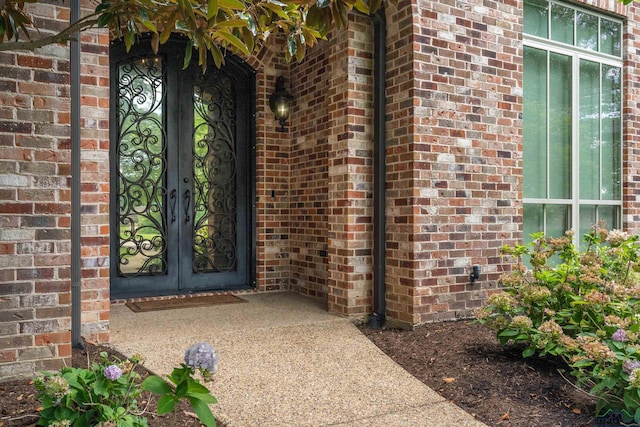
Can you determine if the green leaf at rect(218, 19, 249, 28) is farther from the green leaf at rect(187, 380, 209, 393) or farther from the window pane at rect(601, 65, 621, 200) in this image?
the window pane at rect(601, 65, 621, 200)

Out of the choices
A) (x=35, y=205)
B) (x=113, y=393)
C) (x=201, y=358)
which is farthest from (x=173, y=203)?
(x=201, y=358)

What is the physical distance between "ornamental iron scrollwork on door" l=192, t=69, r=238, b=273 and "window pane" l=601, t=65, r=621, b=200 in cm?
398

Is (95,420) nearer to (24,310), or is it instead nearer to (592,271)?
(24,310)

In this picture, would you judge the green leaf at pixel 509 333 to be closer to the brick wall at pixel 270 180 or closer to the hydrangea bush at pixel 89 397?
the hydrangea bush at pixel 89 397

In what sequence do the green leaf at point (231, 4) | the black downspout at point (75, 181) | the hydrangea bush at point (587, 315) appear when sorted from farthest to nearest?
1. the black downspout at point (75, 181)
2. the hydrangea bush at point (587, 315)
3. the green leaf at point (231, 4)

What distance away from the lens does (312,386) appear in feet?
9.59

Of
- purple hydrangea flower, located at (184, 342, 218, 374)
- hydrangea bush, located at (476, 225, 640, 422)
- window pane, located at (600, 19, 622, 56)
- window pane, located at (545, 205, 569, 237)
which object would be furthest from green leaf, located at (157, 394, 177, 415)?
window pane, located at (600, 19, 622, 56)

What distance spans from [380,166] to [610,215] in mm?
2978

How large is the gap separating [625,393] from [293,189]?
381cm

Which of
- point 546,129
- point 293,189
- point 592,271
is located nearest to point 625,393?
point 592,271

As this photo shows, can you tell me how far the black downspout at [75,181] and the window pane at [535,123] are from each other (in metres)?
3.83

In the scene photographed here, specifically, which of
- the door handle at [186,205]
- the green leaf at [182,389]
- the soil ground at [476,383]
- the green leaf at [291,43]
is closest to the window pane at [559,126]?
the soil ground at [476,383]

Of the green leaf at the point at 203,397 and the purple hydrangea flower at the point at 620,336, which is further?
the purple hydrangea flower at the point at 620,336

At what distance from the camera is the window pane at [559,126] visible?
5059 millimetres
